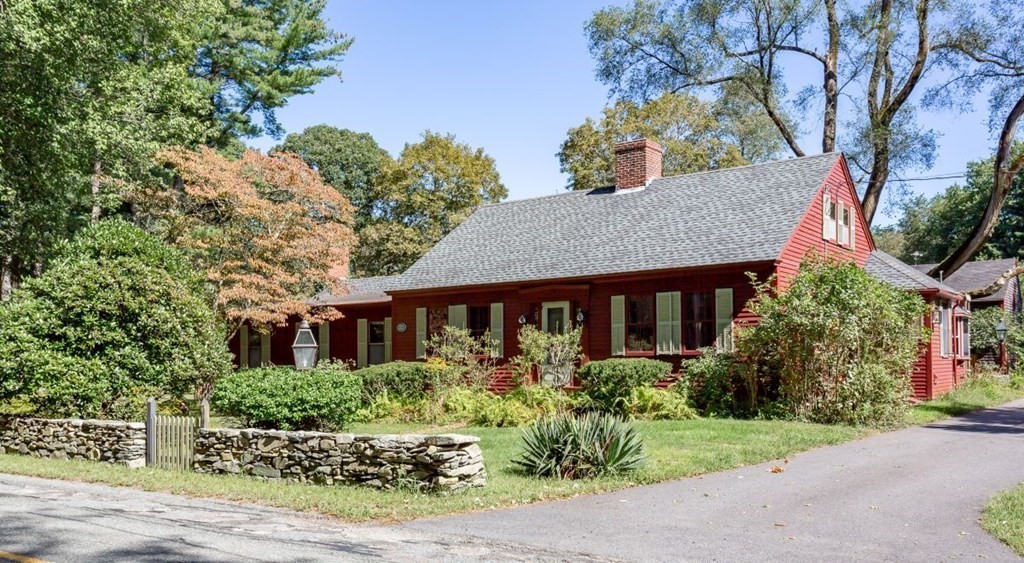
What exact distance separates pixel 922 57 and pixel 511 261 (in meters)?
16.7

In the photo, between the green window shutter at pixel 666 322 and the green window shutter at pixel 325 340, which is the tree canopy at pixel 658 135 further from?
the green window shutter at pixel 666 322

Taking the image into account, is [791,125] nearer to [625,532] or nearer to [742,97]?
[742,97]

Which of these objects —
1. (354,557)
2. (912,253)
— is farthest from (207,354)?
(912,253)

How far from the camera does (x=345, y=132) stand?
50.2 metres

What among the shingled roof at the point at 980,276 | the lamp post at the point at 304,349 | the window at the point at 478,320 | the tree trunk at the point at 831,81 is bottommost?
the lamp post at the point at 304,349

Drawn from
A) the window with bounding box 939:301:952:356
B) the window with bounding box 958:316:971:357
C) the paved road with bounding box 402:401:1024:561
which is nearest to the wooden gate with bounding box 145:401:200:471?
the paved road with bounding box 402:401:1024:561

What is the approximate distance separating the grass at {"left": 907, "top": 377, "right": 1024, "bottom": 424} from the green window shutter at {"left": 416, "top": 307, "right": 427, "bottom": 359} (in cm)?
1304

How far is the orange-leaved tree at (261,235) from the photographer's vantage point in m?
22.7

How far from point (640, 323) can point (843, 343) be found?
571 centimetres

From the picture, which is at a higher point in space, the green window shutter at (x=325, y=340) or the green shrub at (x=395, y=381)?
the green window shutter at (x=325, y=340)

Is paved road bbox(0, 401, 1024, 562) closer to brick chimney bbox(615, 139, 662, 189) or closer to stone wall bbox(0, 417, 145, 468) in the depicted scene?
stone wall bbox(0, 417, 145, 468)

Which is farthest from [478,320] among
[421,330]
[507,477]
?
[507,477]

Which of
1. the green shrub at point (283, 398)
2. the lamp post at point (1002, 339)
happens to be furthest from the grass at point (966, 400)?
the green shrub at point (283, 398)

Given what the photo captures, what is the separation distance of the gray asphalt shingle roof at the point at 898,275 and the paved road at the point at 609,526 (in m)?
10.7
